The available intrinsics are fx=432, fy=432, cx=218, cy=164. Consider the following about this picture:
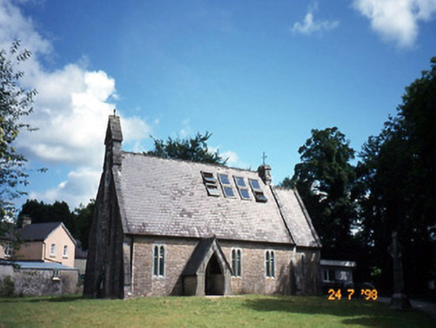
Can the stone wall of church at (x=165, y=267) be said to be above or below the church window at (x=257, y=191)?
below

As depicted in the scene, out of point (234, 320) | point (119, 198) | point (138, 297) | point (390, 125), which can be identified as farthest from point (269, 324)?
point (390, 125)

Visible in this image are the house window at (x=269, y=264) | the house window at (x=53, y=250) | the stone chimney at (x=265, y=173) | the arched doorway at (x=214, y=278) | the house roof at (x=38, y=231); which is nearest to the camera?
the arched doorway at (x=214, y=278)

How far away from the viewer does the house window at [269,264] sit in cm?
3269

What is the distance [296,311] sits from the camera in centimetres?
2055

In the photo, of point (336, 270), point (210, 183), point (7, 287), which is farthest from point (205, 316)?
point (336, 270)

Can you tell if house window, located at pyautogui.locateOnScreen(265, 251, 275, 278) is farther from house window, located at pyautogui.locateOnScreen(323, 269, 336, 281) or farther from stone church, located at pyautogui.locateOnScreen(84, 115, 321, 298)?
house window, located at pyautogui.locateOnScreen(323, 269, 336, 281)

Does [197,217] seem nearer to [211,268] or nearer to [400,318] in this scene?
[211,268]

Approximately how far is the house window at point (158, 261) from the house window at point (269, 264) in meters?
8.50

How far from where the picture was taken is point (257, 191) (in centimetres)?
3675

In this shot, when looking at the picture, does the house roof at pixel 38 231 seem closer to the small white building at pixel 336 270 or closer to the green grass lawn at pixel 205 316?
the small white building at pixel 336 270

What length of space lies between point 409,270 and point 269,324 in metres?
34.4

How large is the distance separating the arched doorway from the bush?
53.1 feet

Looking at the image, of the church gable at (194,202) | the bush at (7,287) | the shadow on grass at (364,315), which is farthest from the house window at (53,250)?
the shadow on grass at (364,315)

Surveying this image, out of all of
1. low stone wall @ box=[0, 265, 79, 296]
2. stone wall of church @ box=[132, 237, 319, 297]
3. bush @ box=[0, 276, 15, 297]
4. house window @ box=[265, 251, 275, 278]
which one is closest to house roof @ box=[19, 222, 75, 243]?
low stone wall @ box=[0, 265, 79, 296]
